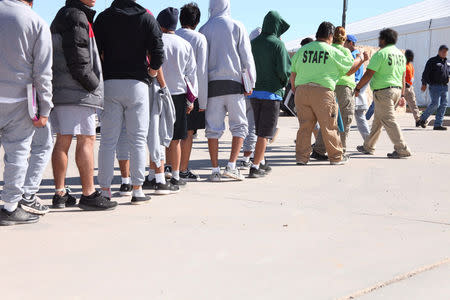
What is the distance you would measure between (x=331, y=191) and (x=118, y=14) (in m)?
2.71

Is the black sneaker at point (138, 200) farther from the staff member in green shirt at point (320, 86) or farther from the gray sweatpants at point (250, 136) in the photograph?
the staff member in green shirt at point (320, 86)

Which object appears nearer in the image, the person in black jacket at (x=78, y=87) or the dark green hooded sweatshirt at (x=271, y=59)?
the person in black jacket at (x=78, y=87)

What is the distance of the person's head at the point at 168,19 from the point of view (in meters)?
5.99

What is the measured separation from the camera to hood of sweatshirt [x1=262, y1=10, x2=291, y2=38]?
7.17 meters

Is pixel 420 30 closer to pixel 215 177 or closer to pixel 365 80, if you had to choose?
pixel 365 80

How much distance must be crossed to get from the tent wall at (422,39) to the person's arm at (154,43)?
22193 millimetres

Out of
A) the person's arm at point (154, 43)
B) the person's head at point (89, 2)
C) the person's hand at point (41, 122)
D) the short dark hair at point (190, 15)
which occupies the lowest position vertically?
the person's hand at point (41, 122)

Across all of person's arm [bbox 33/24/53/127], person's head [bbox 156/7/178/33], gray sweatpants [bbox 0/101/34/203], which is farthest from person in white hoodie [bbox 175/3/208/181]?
gray sweatpants [bbox 0/101/34/203]

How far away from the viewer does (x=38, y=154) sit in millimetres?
4781

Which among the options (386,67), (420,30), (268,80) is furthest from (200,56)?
(420,30)

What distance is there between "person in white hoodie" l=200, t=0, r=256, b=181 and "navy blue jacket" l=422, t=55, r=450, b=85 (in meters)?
8.73

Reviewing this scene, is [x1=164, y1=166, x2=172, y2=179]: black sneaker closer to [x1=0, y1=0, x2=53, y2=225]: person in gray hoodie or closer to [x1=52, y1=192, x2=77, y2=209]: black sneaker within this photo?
[x1=52, y1=192, x2=77, y2=209]: black sneaker

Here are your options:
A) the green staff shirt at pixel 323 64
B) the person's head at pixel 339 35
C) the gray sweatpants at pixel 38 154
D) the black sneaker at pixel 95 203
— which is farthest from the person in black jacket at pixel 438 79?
the gray sweatpants at pixel 38 154

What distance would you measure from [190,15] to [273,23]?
115 cm
